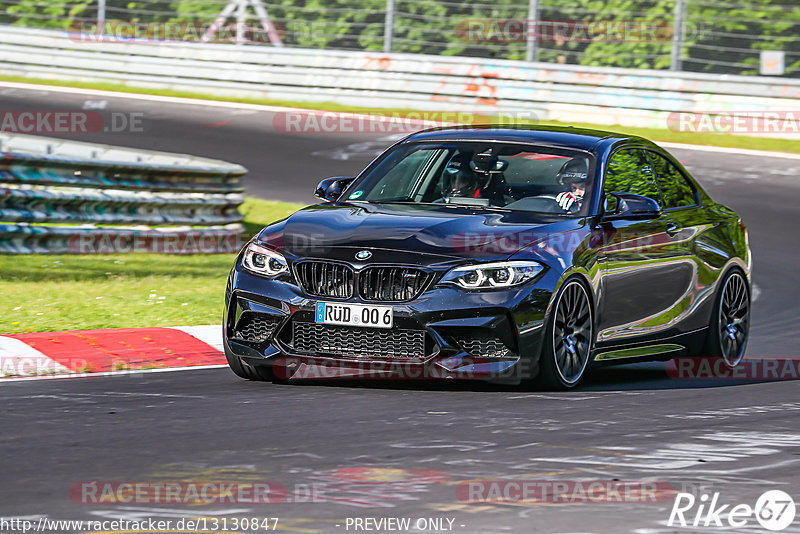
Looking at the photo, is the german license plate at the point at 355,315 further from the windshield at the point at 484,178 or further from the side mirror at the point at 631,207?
the side mirror at the point at 631,207

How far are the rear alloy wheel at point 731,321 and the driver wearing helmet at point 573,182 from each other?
5.08 feet

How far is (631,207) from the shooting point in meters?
9.30

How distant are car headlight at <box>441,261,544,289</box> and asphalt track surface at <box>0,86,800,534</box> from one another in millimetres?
605

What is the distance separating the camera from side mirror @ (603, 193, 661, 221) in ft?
30.5

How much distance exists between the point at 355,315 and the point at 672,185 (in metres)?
2.94

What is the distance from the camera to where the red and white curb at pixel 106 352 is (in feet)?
30.6

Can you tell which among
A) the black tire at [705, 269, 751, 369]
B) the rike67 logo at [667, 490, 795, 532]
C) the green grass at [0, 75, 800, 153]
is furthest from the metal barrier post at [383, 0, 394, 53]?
the rike67 logo at [667, 490, 795, 532]

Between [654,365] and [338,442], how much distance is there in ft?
14.1

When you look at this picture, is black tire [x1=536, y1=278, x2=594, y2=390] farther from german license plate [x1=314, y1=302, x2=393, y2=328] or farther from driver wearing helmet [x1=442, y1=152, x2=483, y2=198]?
driver wearing helmet [x1=442, y1=152, x2=483, y2=198]

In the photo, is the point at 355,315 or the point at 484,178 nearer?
the point at 355,315

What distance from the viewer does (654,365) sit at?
10797 millimetres

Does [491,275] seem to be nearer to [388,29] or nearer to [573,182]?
[573,182]
